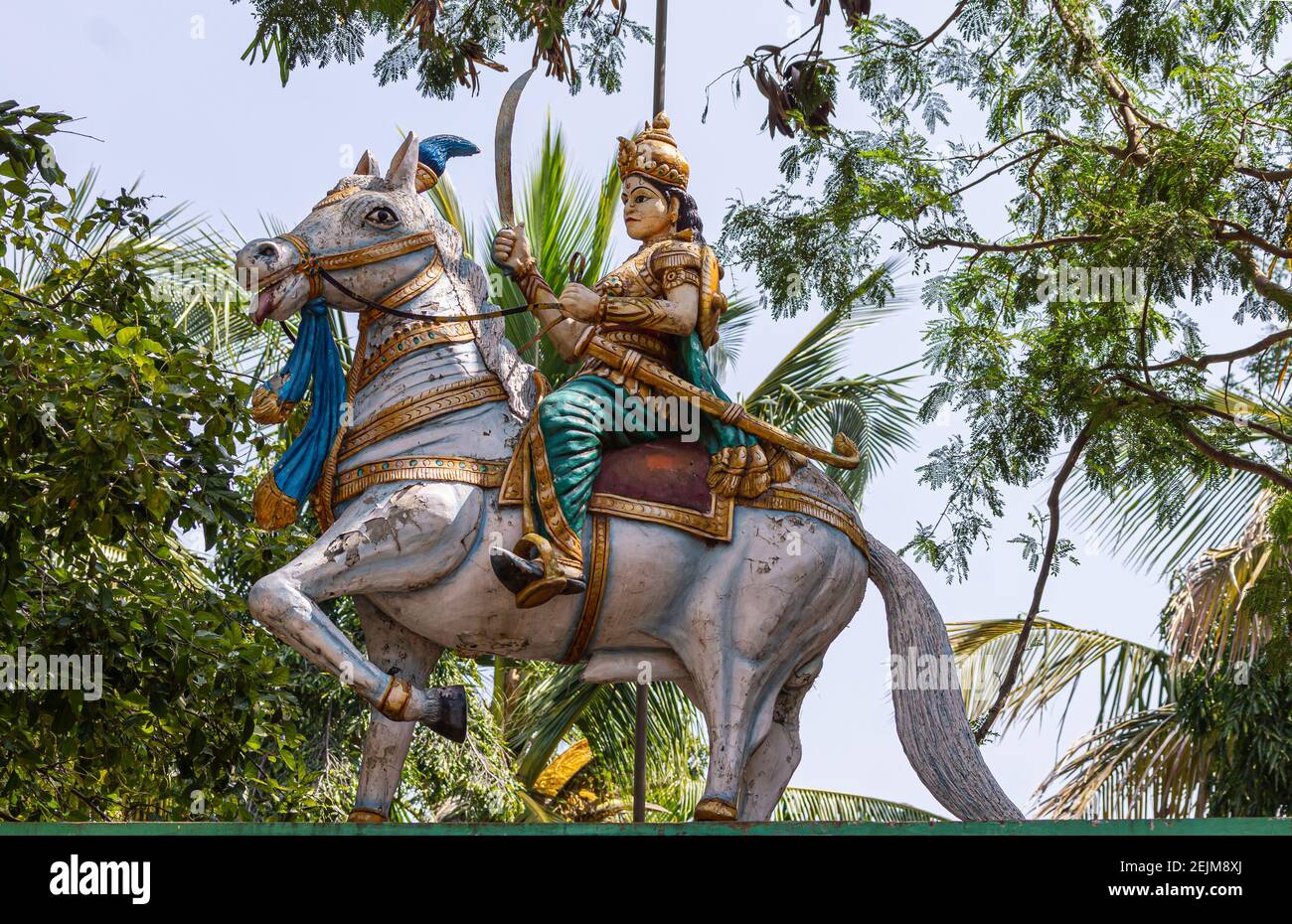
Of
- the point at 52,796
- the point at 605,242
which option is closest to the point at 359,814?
the point at 52,796

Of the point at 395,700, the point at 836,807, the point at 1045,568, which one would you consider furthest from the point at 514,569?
the point at 836,807

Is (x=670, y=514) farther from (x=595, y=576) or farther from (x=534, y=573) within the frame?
(x=534, y=573)

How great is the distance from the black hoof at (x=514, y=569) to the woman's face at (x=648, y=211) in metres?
1.53

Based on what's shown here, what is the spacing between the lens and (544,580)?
576 centimetres

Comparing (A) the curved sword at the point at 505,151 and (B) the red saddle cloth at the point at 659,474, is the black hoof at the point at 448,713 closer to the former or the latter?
A: (B) the red saddle cloth at the point at 659,474

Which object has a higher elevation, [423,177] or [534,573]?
[423,177]

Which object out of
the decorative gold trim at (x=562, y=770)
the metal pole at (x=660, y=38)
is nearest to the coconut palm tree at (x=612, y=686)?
the decorative gold trim at (x=562, y=770)

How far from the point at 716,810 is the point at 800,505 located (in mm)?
1171

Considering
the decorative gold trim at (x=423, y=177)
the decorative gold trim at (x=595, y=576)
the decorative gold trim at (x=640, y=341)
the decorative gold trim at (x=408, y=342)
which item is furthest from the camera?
the decorative gold trim at (x=423, y=177)

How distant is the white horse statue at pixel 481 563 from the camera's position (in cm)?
590

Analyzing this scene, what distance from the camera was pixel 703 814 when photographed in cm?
588

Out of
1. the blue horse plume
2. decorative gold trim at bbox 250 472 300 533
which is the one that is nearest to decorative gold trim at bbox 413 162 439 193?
the blue horse plume
